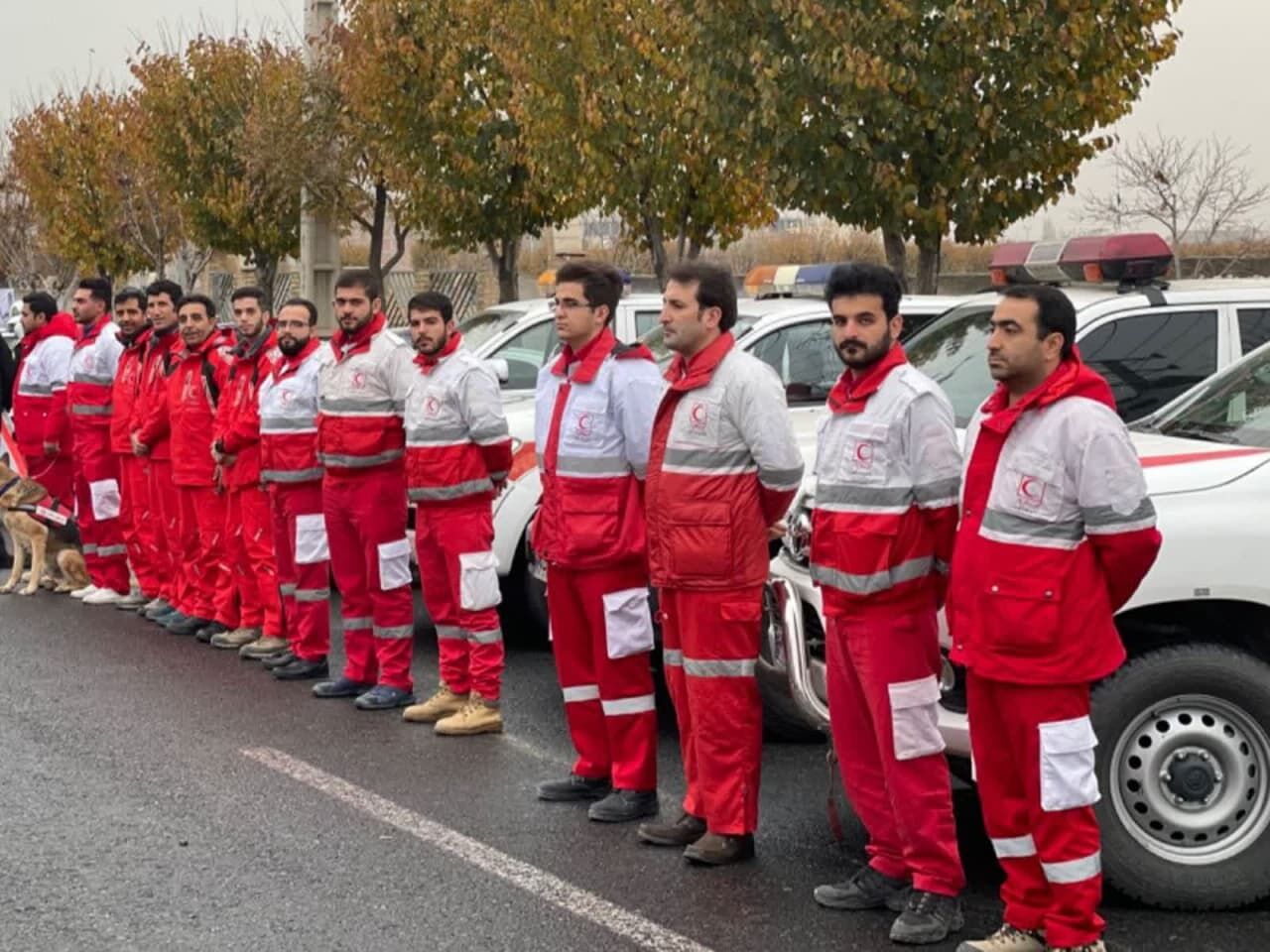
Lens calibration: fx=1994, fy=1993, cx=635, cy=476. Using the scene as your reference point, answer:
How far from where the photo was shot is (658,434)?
6496 millimetres

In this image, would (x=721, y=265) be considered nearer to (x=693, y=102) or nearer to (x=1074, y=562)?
(x=1074, y=562)

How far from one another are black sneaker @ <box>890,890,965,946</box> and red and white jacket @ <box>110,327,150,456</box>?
722 cm

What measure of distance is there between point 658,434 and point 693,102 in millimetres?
10820

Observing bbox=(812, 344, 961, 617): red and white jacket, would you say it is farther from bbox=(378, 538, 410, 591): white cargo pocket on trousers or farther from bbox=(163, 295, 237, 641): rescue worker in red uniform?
bbox=(163, 295, 237, 641): rescue worker in red uniform

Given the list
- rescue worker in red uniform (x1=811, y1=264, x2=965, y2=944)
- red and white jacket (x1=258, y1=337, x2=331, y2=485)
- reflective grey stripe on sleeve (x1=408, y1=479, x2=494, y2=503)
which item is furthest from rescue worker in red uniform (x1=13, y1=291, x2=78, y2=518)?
rescue worker in red uniform (x1=811, y1=264, x2=965, y2=944)

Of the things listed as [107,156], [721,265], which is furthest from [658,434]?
[107,156]

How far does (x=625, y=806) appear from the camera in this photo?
7051 millimetres

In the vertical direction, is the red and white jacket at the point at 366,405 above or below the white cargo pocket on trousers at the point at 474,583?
above

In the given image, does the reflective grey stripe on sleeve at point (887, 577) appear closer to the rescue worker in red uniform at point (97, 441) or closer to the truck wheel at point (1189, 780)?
the truck wheel at point (1189, 780)

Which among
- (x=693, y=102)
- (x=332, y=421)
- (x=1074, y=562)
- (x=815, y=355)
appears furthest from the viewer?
(x=693, y=102)

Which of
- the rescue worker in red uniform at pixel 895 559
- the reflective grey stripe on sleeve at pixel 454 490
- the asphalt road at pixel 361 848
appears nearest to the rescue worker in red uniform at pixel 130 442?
the asphalt road at pixel 361 848

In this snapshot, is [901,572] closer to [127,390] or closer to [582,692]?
[582,692]

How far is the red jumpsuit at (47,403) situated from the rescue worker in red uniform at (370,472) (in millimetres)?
4531

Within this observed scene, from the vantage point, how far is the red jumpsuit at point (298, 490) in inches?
381
